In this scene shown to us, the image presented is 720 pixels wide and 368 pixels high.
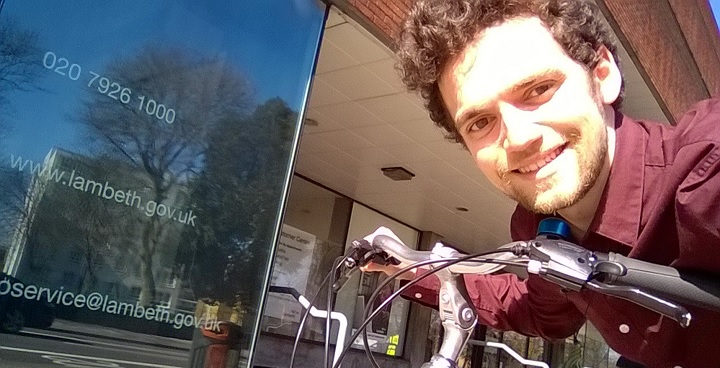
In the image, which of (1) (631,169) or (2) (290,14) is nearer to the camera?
(1) (631,169)

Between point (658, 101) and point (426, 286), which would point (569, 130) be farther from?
point (658, 101)

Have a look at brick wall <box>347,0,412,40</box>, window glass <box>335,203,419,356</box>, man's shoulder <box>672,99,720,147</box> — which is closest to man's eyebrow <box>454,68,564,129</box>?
man's shoulder <box>672,99,720,147</box>

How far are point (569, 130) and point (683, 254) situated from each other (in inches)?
13.4

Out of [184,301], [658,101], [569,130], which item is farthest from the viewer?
[658,101]

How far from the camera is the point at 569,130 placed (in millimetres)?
1286

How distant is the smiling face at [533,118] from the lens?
1274 millimetres

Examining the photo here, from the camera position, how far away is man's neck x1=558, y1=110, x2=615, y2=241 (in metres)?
1.34

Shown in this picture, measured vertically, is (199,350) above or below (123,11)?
below

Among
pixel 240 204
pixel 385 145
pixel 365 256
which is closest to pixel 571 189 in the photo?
pixel 365 256

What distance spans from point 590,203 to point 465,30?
1.62 ft

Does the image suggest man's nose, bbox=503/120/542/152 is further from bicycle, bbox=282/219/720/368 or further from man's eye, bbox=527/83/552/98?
bicycle, bbox=282/219/720/368

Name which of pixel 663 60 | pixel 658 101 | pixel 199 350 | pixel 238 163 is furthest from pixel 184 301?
pixel 663 60

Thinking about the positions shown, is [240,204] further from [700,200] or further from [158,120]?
[700,200]

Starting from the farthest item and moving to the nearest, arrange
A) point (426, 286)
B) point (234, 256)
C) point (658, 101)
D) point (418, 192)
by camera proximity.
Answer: point (418, 192), point (658, 101), point (234, 256), point (426, 286)
